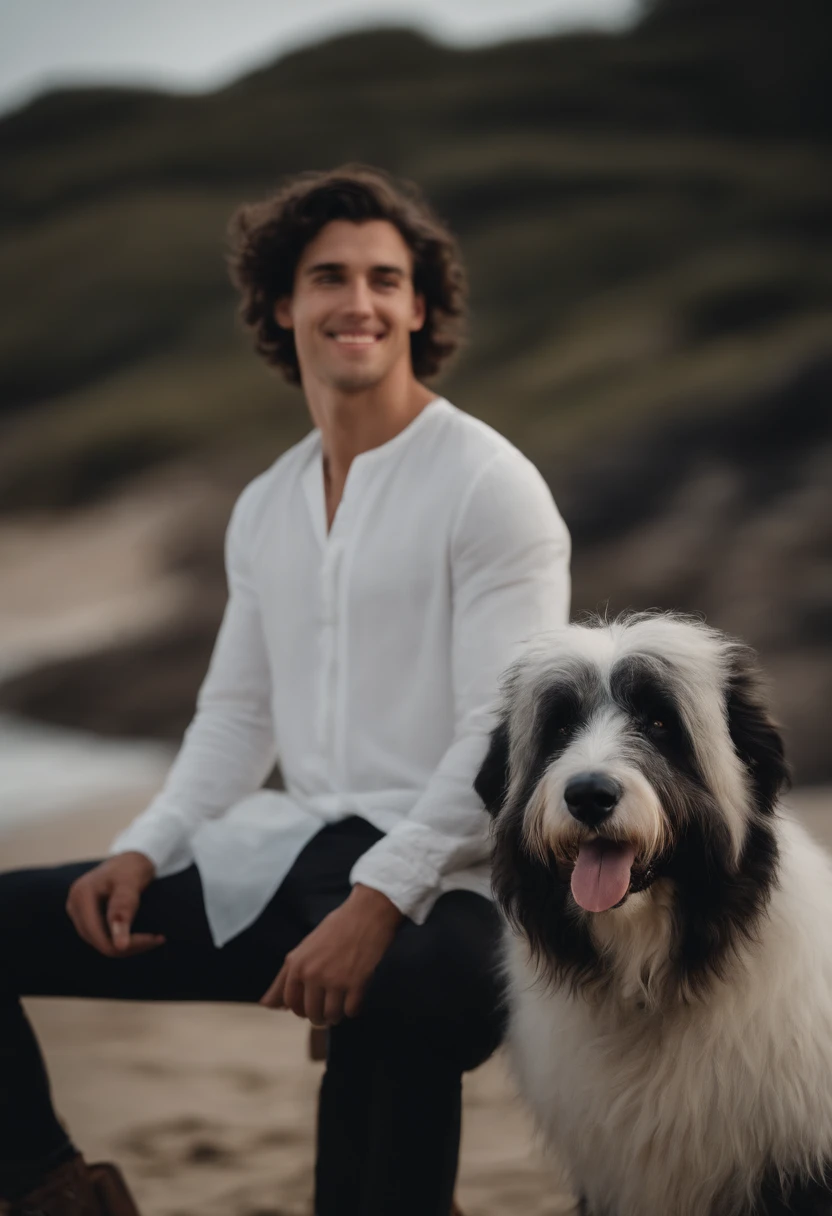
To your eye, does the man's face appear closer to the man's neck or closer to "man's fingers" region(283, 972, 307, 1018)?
the man's neck

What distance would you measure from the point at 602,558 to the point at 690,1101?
23.9ft

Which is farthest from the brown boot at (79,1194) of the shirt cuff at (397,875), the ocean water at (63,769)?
the ocean water at (63,769)

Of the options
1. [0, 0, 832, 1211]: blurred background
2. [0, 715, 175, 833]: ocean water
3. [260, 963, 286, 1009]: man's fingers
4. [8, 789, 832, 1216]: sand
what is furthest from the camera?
[0, 0, 832, 1211]: blurred background

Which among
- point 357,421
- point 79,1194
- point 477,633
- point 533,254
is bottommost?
point 79,1194

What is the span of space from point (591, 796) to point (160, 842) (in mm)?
976

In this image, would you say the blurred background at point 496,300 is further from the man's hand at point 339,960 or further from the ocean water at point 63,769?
the man's hand at point 339,960

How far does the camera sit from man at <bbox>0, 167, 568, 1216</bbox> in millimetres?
1988

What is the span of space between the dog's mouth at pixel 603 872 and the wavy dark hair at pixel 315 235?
52.3 inches

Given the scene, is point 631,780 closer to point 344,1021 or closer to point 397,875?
point 397,875

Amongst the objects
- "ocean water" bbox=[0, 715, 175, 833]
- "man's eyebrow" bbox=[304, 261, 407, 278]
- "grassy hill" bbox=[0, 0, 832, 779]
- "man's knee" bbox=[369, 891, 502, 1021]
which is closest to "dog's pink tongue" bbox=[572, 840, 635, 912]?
"man's knee" bbox=[369, 891, 502, 1021]

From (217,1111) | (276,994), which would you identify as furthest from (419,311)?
(217,1111)

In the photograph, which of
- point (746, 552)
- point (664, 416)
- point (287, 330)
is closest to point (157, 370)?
point (664, 416)

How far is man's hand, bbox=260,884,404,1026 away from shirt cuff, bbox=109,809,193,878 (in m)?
0.41

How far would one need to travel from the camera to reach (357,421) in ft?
8.07
